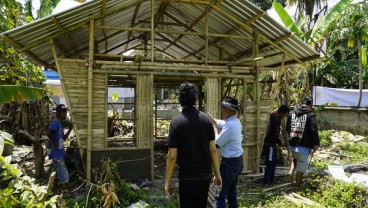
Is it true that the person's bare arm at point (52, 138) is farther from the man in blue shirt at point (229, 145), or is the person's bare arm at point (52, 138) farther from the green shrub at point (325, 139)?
the green shrub at point (325, 139)

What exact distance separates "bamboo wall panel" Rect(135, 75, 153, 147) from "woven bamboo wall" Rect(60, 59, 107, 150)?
0.65 metres

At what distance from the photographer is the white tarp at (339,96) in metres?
14.1

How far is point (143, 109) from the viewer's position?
259 inches

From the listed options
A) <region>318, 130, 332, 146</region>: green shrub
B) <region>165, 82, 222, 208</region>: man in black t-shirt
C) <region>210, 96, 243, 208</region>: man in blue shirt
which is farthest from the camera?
A: <region>318, 130, 332, 146</region>: green shrub

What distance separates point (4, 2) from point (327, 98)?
13.5 meters

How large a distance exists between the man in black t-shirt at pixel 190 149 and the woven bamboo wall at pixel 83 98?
3189mm

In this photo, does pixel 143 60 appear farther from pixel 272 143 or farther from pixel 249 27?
pixel 272 143

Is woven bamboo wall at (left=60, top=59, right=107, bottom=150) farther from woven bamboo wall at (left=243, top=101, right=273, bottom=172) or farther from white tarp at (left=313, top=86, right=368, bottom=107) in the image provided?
white tarp at (left=313, top=86, right=368, bottom=107)

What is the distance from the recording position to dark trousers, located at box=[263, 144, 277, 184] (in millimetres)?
6827

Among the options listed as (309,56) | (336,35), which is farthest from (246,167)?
(336,35)

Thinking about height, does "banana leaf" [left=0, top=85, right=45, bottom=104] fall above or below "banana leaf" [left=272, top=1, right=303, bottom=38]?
below

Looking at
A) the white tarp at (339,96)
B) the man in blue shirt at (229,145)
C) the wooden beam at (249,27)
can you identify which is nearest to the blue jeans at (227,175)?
the man in blue shirt at (229,145)

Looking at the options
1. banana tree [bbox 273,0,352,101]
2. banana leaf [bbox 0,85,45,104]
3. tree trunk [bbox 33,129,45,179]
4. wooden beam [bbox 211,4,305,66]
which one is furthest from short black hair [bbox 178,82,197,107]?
banana tree [bbox 273,0,352,101]

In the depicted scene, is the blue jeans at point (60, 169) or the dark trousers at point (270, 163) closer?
the blue jeans at point (60, 169)
